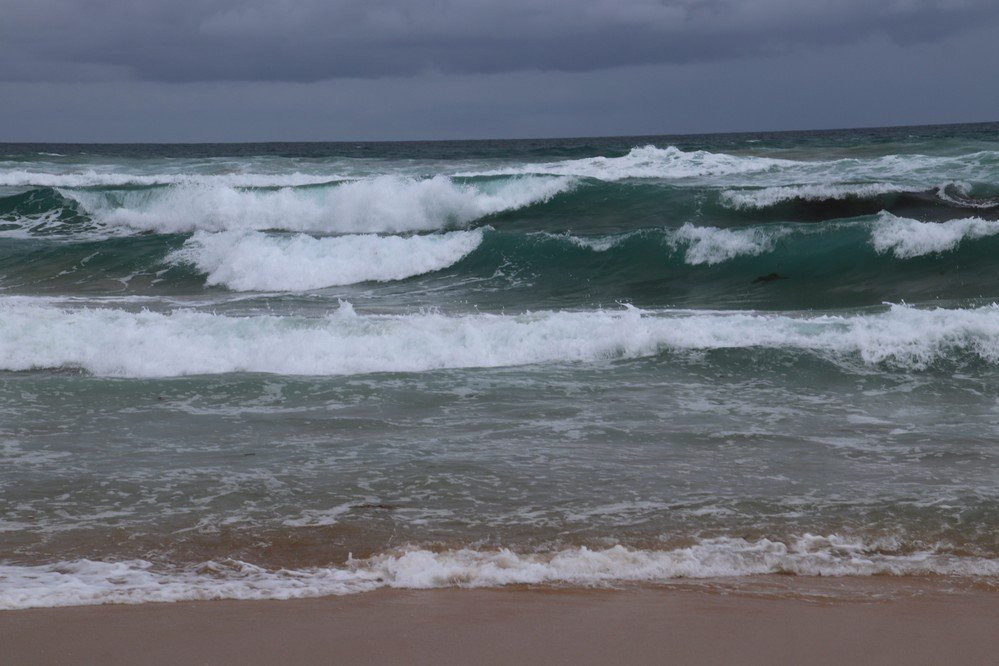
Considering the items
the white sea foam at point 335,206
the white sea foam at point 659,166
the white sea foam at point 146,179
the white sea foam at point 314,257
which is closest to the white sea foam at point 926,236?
the white sea foam at point 314,257

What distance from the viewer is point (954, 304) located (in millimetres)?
12305

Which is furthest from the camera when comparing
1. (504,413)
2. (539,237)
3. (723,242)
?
(539,237)

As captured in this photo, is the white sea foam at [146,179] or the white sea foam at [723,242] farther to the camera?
the white sea foam at [146,179]

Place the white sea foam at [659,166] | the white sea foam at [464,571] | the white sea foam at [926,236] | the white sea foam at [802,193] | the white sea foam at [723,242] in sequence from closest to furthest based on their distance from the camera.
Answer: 1. the white sea foam at [464,571]
2. the white sea foam at [926,236]
3. the white sea foam at [723,242]
4. the white sea foam at [802,193]
5. the white sea foam at [659,166]

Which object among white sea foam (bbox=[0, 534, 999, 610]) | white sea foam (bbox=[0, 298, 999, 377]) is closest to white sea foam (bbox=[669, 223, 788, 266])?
white sea foam (bbox=[0, 298, 999, 377])

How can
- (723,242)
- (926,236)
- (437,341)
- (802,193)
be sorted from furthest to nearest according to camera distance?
(802,193) < (723,242) < (926,236) < (437,341)

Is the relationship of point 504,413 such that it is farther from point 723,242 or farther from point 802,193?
point 802,193

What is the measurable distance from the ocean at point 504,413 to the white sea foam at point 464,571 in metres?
0.02

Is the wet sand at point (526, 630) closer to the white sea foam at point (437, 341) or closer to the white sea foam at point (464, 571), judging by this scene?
the white sea foam at point (464, 571)

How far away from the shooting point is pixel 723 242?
626 inches

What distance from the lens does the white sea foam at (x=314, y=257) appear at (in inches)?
652

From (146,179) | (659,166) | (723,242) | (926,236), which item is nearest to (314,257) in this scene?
(723,242)

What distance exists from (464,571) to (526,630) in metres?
0.64

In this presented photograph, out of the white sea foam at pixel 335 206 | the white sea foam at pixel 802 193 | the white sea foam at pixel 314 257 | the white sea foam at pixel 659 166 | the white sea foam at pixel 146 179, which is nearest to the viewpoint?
the white sea foam at pixel 314 257
